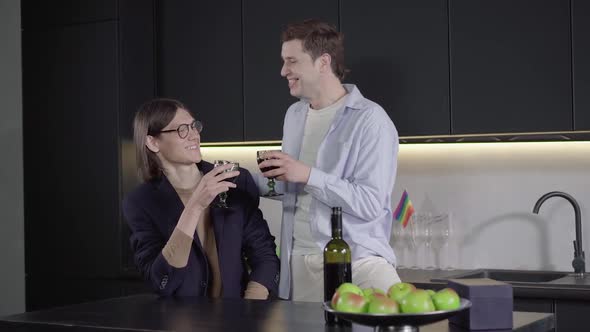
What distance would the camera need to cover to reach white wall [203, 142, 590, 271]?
4152 millimetres

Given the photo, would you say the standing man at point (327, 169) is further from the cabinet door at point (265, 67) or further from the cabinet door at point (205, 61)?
the cabinet door at point (205, 61)

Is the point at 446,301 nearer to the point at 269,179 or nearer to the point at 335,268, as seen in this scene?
the point at 335,268

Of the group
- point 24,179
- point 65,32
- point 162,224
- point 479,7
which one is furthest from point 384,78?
point 24,179

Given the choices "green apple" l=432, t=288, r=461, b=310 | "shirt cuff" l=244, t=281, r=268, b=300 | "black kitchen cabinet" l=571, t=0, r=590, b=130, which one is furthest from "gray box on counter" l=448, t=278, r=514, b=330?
"black kitchen cabinet" l=571, t=0, r=590, b=130

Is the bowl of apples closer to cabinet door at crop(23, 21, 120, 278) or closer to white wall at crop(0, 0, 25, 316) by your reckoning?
cabinet door at crop(23, 21, 120, 278)

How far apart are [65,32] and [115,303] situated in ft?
7.79

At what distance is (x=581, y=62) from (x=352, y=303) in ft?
7.37

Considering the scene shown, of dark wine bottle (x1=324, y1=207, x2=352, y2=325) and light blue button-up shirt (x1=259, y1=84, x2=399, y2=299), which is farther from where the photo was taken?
light blue button-up shirt (x1=259, y1=84, x2=399, y2=299)

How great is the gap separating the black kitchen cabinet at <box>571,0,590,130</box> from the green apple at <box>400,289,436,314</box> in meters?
2.09

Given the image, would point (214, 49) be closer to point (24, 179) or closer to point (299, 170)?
point (24, 179)

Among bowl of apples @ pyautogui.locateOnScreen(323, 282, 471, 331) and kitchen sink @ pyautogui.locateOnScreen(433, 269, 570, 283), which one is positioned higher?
bowl of apples @ pyautogui.locateOnScreen(323, 282, 471, 331)

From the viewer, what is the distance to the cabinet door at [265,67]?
14.5ft

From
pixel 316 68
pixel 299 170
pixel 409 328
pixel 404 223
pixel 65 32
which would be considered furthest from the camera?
pixel 65 32

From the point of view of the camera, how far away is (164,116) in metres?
3.23
